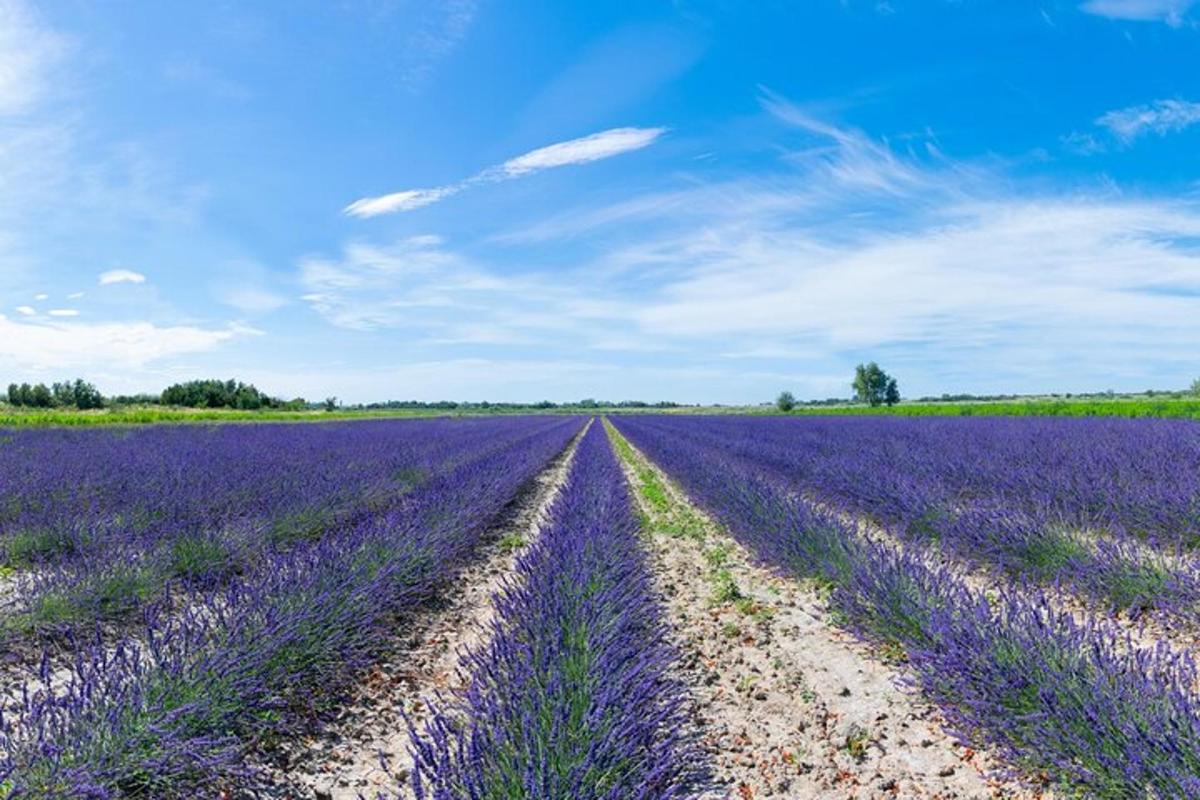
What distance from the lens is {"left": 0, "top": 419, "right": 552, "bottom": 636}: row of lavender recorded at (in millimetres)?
4230

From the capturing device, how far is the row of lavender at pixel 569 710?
1844 millimetres

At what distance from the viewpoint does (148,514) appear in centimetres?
657

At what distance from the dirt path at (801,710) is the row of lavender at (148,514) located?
2.93 metres

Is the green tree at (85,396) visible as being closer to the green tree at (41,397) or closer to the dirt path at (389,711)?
the green tree at (41,397)

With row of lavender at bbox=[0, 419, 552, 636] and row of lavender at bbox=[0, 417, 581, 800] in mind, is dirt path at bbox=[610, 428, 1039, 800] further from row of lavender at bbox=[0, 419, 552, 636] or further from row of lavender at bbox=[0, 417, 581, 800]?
row of lavender at bbox=[0, 419, 552, 636]

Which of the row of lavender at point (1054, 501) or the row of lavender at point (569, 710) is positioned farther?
the row of lavender at point (1054, 501)

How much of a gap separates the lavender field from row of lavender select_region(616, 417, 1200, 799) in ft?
0.05

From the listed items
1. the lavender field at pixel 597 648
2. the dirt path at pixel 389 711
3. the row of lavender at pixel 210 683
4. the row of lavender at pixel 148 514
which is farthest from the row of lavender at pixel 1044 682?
the row of lavender at pixel 148 514

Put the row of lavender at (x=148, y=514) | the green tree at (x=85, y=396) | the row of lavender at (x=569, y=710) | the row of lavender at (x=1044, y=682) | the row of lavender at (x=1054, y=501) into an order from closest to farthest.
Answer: the row of lavender at (x=569, y=710)
the row of lavender at (x=1044, y=682)
the row of lavender at (x=148, y=514)
the row of lavender at (x=1054, y=501)
the green tree at (x=85, y=396)

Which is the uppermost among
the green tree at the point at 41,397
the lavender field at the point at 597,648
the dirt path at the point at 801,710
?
the green tree at the point at 41,397

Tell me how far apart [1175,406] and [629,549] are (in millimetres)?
31451

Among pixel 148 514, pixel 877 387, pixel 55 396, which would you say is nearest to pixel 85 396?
pixel 55 396

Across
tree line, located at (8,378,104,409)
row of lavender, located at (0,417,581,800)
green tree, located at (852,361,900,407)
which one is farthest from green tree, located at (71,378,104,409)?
green tree, located at (852,361,900,407)

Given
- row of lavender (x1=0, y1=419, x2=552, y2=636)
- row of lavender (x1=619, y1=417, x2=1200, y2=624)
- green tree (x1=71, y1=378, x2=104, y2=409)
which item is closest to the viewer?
row of lavender (x1=0, y1=419, x2=552, y2=636)
